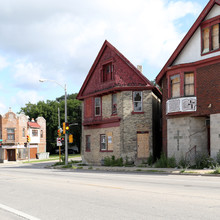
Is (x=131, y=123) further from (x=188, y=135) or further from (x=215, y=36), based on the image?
(x=215, y=36)

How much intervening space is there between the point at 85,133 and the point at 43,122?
3396cm

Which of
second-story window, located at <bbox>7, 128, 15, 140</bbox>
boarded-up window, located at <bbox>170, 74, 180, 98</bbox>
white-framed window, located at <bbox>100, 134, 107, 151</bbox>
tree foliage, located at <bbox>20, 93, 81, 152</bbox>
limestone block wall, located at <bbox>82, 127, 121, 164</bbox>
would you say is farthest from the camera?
tree foliage, located at <bbox>20, 93, 81, 152</bbox>

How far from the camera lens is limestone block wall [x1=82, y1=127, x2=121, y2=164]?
101ft

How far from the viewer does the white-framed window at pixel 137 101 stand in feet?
100

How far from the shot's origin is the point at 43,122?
2687 inches

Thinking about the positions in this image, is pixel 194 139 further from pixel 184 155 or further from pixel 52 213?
pixel 52 213

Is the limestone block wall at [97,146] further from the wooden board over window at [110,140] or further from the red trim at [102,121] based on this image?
the red trim at [102,121]

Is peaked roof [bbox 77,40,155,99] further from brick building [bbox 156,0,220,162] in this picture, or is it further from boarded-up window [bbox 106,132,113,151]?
boarded-up window [bbox 106,132,113,151]

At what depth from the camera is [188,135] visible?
24.6m

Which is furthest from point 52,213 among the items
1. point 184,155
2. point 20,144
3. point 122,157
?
point 20,144

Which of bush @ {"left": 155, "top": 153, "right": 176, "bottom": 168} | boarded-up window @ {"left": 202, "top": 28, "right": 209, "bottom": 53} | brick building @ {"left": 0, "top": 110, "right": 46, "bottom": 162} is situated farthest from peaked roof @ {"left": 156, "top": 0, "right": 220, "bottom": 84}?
brick building @ {"left": 0, "top": 110, "right": 46, "bottom": 162}

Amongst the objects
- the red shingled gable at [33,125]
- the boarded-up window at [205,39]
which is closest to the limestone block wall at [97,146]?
the boarded-up window at [205,39]

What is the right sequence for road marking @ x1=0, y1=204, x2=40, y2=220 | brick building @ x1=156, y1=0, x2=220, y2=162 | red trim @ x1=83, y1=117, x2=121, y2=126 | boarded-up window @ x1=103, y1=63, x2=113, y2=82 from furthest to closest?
boarded-up window @ x1=103, y1=63, x2=113, y2=82 → red trim @ x1=83, y1=117, x2=121, y2=126 → brick building @ x1=156, y1=0, x2=220, y2=162 → road marking @ x1=0, y1=204, x2=40, y2=220

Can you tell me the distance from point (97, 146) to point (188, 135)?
37.5ft
